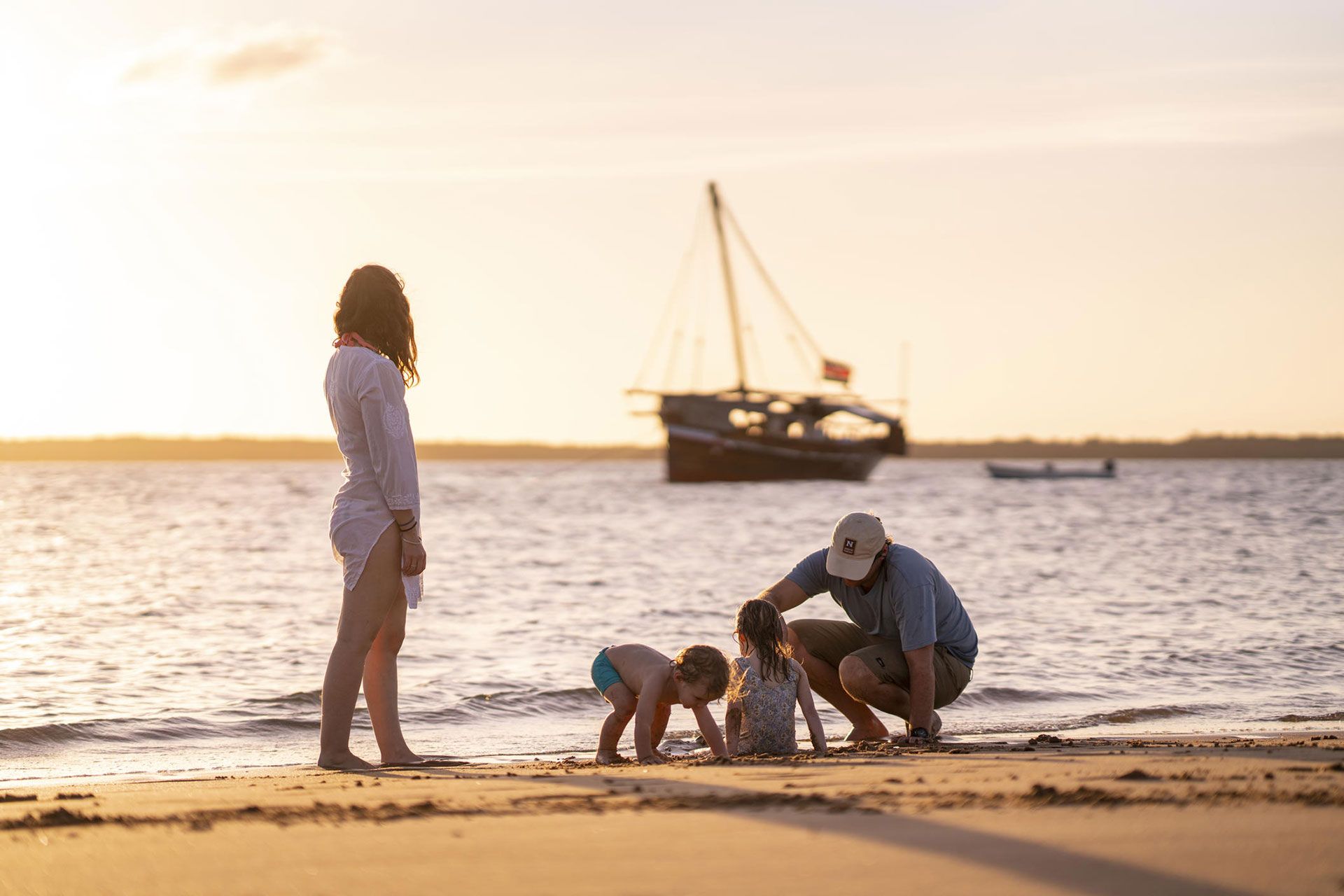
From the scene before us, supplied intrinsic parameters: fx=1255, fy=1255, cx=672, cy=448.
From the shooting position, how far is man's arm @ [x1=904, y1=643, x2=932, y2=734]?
530 cm

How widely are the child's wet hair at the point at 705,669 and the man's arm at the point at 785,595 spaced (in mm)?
399

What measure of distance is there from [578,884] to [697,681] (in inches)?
93.5

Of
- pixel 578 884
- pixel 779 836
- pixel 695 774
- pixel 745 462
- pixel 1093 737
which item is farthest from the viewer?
pixel 745 462

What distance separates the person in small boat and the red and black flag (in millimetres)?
57420

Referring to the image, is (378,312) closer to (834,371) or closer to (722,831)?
(722,831)

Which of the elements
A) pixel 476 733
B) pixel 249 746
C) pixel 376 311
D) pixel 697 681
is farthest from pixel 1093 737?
pixel 249 746

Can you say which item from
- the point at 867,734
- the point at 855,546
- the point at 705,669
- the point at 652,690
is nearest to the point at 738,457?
the point at 867,734

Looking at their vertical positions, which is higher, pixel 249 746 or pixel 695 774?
pixel 695 774

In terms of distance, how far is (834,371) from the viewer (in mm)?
63375

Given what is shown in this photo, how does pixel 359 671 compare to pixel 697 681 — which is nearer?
pixel 359 671

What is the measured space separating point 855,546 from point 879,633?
0.65m

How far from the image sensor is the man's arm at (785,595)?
208 inches

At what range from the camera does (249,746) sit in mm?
6590

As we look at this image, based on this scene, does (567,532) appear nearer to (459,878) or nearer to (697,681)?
(697,681)
